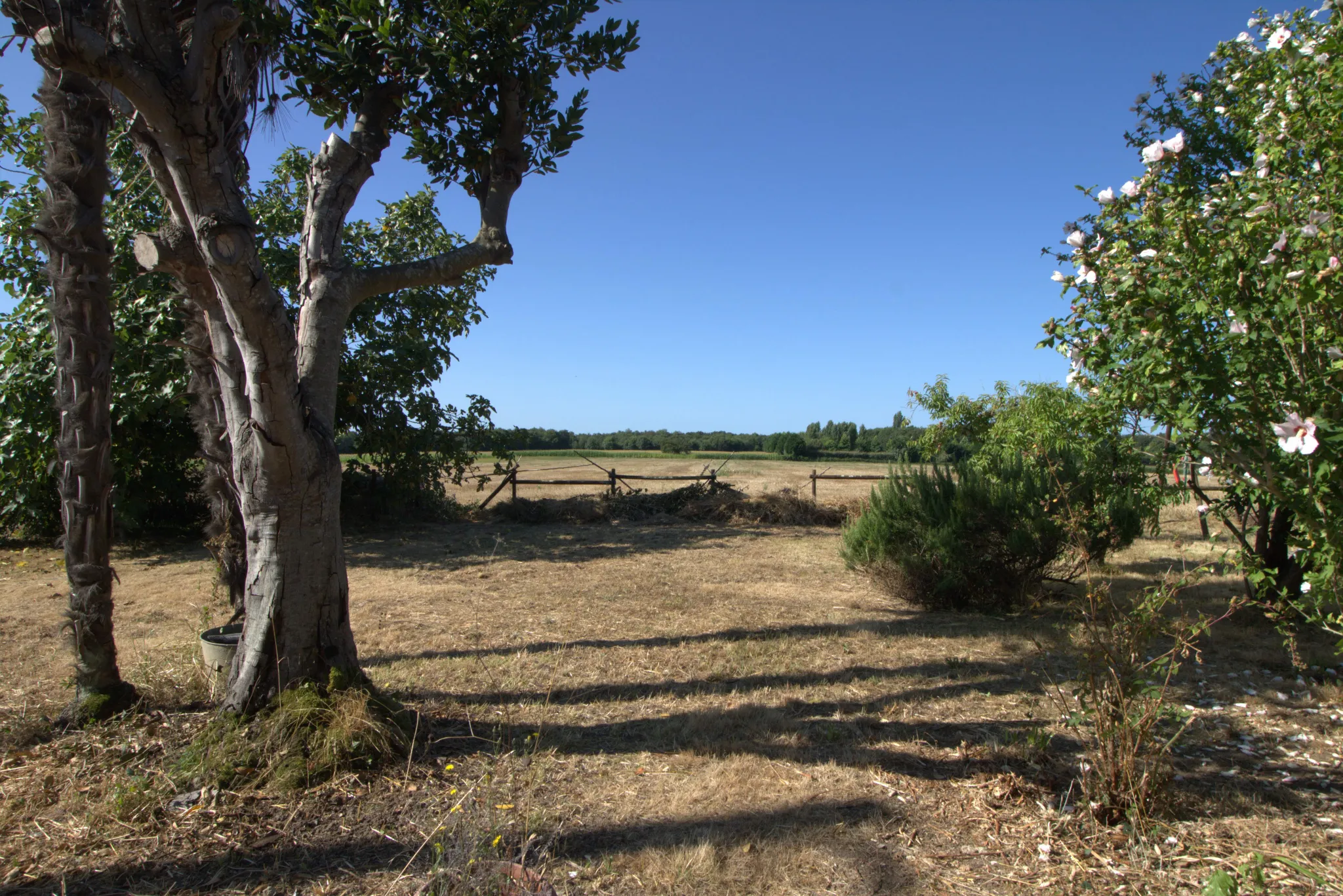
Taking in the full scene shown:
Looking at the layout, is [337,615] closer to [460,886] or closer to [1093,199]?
[460,886]

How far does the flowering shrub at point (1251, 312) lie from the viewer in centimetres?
346

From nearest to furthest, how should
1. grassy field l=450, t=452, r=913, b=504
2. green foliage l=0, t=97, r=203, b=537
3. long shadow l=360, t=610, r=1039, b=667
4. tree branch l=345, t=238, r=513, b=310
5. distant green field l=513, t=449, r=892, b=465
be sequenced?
tree branch l=345, t=238, r=513, b=310 < long shadow l=360, t=610, r=1039, b=667 < green foliage l=0, t=97, r=203, b=537 < grassy field l=450, t=452, r=913, b=504 < distant green field l=513, t=449, r=892, b=465

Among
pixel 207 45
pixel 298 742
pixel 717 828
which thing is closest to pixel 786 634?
pixel 717 828

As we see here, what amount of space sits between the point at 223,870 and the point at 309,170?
151 inches

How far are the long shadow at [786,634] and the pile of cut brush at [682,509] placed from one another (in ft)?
26.1

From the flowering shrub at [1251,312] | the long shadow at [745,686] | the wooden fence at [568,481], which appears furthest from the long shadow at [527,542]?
the flowering shrub at [1251,312]

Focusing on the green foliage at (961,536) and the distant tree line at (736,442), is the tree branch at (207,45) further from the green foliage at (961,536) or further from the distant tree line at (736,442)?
the distant tree line at (736,442)

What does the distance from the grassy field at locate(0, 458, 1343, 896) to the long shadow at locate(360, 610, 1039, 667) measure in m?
0.05

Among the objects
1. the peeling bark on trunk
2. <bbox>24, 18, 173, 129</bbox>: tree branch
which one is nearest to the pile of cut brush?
the peeling bark on trunk

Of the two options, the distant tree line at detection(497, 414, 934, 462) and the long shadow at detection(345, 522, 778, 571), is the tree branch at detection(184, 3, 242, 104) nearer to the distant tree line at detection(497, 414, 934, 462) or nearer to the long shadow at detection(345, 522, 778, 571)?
the long shadow at detection(345, 522, 778, 571)

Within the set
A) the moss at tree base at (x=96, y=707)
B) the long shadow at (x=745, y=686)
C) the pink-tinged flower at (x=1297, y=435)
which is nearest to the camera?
the pink-tinged flower at (x=1297, y=435)

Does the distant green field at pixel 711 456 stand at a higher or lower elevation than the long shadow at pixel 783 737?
higher

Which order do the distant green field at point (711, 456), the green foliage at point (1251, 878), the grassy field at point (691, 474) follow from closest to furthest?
the green foliage at point (1251, 878)
the grassy field at point (691, 474)
the distant green field at point (711, 456)

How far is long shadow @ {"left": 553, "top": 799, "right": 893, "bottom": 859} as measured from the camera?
10.8 ft
